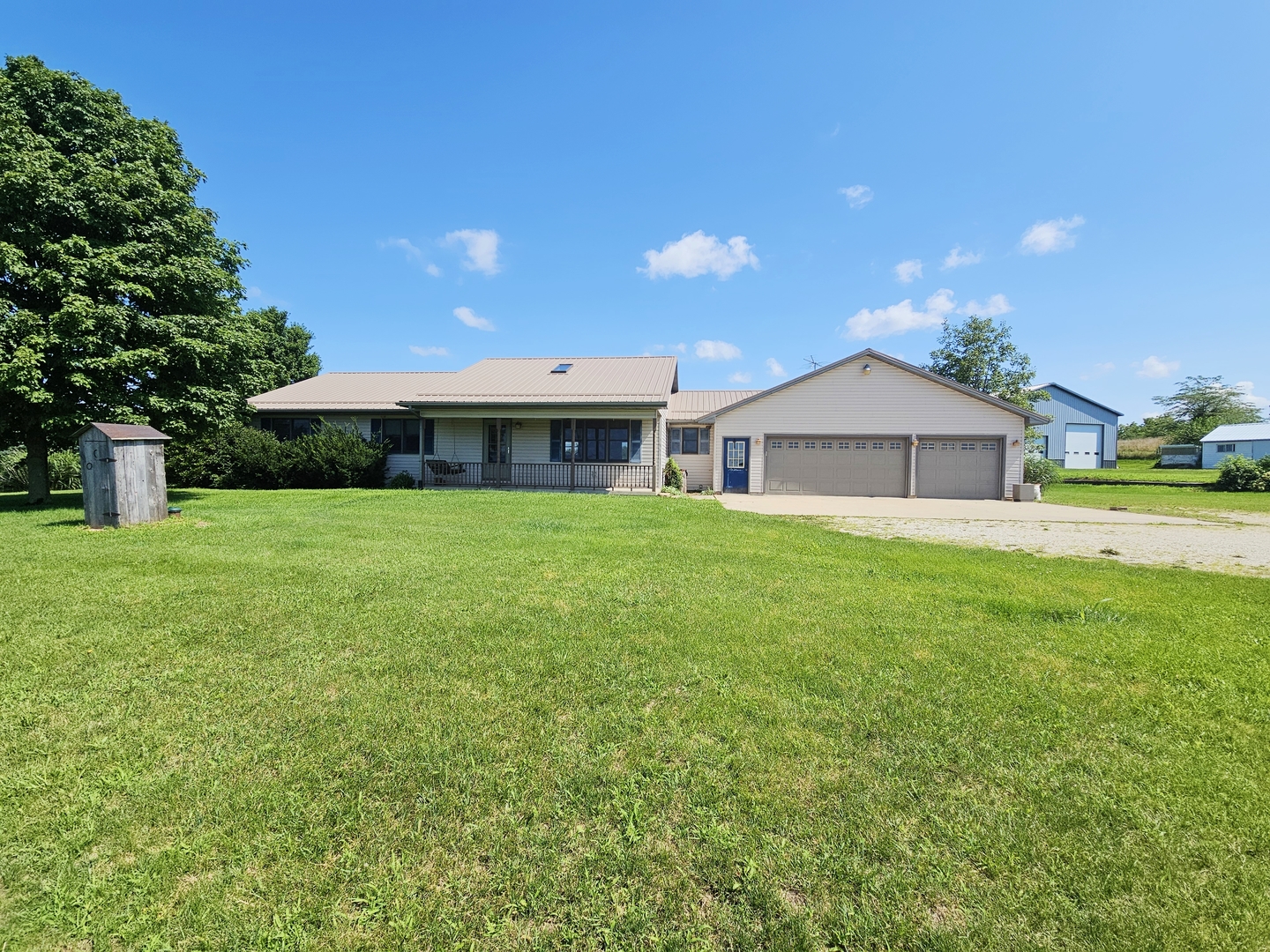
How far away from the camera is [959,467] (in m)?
18.1

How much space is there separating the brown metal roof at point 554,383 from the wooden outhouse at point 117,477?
889 centimetres

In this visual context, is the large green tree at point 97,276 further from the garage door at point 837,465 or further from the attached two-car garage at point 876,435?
the garage door at point 837,465

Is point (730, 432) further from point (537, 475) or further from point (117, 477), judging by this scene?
point (117, 477)

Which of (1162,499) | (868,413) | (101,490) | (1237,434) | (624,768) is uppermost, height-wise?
(1237,434)

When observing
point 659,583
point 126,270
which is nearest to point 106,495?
point 126,270

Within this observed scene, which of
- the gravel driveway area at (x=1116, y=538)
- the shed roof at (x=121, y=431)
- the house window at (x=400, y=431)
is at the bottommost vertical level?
the gravel driveway area at (x=1116, y=538)

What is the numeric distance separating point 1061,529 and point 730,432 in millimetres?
10607

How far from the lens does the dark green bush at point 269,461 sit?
16.2 m

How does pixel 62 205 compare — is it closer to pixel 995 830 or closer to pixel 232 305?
pixel 232 305

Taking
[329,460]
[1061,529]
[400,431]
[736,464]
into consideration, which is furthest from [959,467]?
[329,460]

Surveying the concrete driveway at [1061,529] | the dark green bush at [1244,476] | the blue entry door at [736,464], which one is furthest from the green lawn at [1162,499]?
the blue entry door at [736,464]

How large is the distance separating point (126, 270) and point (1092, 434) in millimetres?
51088

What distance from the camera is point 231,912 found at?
1674mm

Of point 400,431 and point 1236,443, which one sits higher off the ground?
point 1236,443
